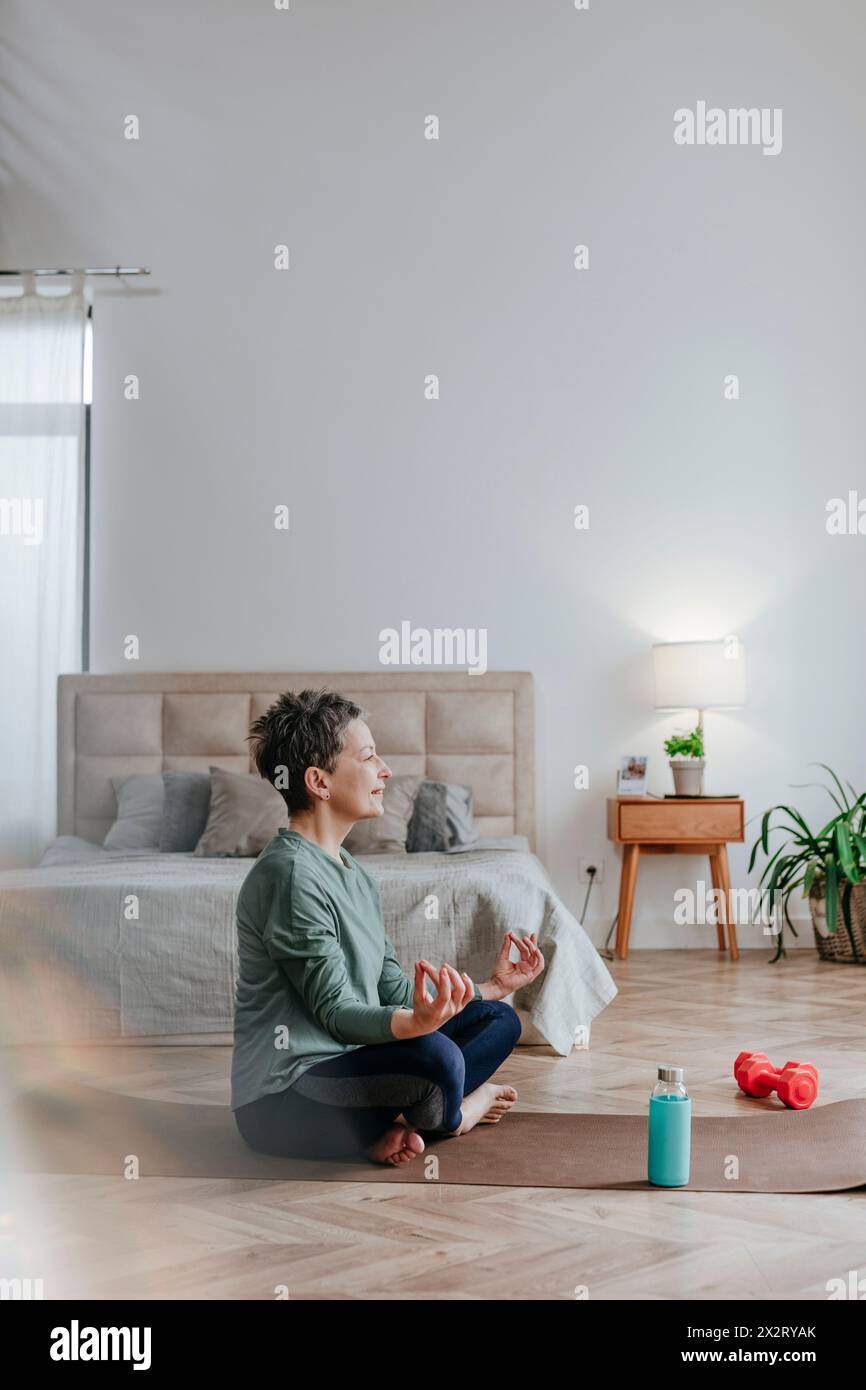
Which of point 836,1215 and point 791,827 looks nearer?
point 836,1215

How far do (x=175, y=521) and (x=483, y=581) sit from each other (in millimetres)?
1302

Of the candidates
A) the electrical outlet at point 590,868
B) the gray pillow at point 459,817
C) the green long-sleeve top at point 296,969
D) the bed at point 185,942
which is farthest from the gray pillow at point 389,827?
the green long-sleeve top at point 296,969

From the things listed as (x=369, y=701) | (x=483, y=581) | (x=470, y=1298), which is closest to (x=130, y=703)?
(x=369, y=701)

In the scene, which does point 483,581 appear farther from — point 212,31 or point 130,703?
point 212,31

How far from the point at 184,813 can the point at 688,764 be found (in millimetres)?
1947

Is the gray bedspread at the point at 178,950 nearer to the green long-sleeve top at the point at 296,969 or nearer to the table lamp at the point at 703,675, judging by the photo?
the green long-sleeve top at the point at 296,969

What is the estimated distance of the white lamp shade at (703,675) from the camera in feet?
17.7

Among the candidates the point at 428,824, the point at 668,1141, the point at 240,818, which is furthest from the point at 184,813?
the point at 668,1141

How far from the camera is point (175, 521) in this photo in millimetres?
5766

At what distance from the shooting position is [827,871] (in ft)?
17.3

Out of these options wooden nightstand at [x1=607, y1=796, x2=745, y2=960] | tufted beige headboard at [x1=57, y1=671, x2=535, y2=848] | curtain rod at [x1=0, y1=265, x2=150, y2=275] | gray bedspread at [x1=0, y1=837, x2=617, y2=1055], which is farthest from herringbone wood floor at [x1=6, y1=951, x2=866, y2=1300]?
curtain rod at [x1=0, y1=265, x2=150, y2=275]

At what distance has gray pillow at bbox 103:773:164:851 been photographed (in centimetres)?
510

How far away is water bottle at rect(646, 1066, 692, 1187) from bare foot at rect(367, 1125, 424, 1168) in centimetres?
45

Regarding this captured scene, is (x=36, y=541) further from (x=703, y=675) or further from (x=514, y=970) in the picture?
(x=514, y=970)
